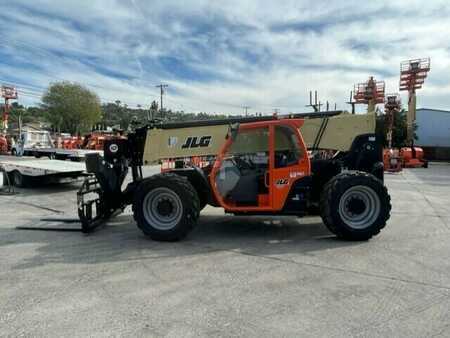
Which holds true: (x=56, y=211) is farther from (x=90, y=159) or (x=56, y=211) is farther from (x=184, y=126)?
(x=184, y=126)

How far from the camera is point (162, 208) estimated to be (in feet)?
21.5

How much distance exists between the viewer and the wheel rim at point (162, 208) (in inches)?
256

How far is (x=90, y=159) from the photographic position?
7.21 metres

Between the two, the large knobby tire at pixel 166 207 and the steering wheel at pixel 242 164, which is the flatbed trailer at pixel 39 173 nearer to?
the large knobby tire at pixel 166 207

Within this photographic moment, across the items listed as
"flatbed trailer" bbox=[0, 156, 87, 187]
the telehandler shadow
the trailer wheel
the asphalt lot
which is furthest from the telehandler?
the trailer wheel

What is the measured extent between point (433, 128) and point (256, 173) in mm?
48854

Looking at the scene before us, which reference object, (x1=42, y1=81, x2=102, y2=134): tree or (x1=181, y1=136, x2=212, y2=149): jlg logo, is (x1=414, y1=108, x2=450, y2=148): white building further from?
(x1=42, y1=81, x2=102, y2=134): tree

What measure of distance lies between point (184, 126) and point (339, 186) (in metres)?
2.99

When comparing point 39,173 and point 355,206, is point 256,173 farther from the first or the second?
point 39,173

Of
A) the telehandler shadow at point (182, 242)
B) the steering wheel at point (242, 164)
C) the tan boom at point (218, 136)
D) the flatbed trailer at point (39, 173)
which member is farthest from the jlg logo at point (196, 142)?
the flatbed trailer at point (39, 173)

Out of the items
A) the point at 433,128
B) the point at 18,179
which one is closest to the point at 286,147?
the point at 18,179

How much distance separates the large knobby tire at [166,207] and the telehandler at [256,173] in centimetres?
2

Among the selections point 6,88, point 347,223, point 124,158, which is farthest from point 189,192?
point 6,88

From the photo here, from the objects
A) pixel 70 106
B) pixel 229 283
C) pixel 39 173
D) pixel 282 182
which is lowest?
pixel 229 283
